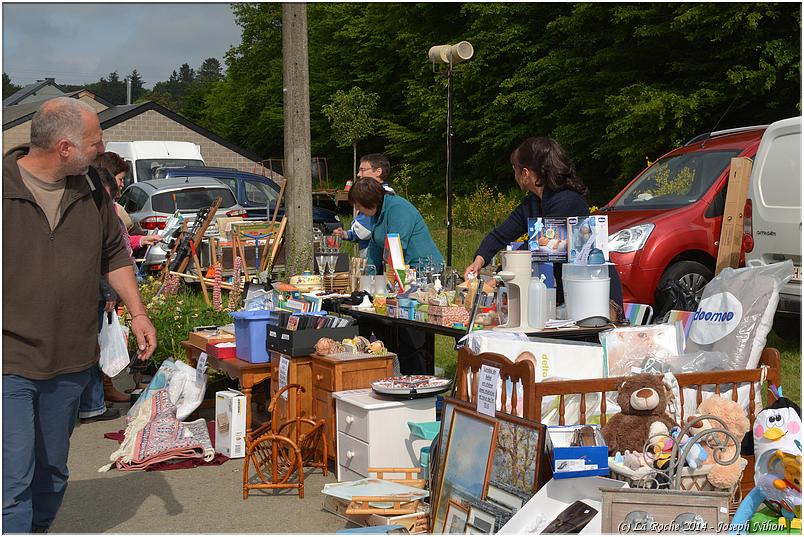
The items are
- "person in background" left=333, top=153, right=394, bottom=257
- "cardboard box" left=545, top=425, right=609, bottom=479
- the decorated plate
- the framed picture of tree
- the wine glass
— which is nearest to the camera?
"cardboard box" left=545, top=425, right=609, bottom=479

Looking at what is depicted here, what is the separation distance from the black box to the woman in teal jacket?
1.04m

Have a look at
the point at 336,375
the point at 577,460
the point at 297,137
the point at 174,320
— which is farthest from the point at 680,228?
the point at 577,460

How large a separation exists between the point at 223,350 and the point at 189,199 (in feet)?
30.9

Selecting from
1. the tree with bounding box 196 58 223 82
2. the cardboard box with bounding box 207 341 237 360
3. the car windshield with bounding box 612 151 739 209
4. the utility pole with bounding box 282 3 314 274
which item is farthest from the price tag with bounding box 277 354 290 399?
the tree with bounding box 196 58 223 82

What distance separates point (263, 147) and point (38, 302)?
47.2 m

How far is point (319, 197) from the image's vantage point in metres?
28.9

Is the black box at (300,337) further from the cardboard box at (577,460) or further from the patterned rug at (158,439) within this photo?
the cardboard box at (577,460)

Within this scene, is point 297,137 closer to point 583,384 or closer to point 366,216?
point 366,216

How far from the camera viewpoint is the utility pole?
369 inches

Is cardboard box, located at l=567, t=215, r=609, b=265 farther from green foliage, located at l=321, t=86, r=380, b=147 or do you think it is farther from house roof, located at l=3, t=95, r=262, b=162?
house roof, located at l=3, t=95, r=262, b=162

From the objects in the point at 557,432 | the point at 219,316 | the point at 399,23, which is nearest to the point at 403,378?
the point at 557,432

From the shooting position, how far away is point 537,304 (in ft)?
15.6

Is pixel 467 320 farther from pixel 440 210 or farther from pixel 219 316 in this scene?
pixel 440 210

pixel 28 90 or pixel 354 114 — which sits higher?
pixel 28 90
